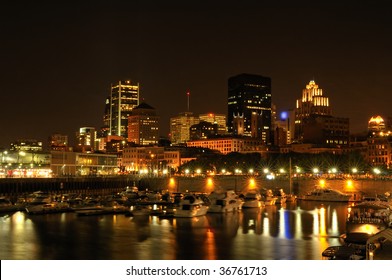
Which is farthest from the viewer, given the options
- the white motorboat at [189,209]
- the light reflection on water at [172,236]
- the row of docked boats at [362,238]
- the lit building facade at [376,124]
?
the lit building facade at [376,124]

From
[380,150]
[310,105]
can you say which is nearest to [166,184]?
[380,150]

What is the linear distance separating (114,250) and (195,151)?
392ft

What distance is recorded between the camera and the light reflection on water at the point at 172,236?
946 inches

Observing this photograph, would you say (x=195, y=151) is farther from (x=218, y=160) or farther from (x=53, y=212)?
(x=53, y=212)

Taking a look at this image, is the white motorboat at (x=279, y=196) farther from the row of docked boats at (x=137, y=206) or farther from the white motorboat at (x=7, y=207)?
the white motorboat at (x=7, y=207)

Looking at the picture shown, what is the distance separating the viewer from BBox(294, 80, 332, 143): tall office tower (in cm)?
16912

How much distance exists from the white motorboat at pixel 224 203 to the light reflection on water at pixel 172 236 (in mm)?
1218

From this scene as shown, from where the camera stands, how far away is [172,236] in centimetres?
2939

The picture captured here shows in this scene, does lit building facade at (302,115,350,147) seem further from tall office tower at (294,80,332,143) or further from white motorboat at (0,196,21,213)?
white motorboat at (0,196,21,213)

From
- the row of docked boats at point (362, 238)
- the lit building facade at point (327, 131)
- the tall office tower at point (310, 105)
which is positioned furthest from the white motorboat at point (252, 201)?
the tall office tower at point (310, 105)

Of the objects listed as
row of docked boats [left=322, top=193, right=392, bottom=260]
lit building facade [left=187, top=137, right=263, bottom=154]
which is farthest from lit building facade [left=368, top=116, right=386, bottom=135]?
row of docked boats [left=322, top=193, right=392, bottom=260]

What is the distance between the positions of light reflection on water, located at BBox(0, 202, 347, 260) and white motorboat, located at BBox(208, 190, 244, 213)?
4.00 feet

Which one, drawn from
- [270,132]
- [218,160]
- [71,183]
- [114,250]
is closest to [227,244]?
[114,250]

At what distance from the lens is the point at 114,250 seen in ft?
81.6
